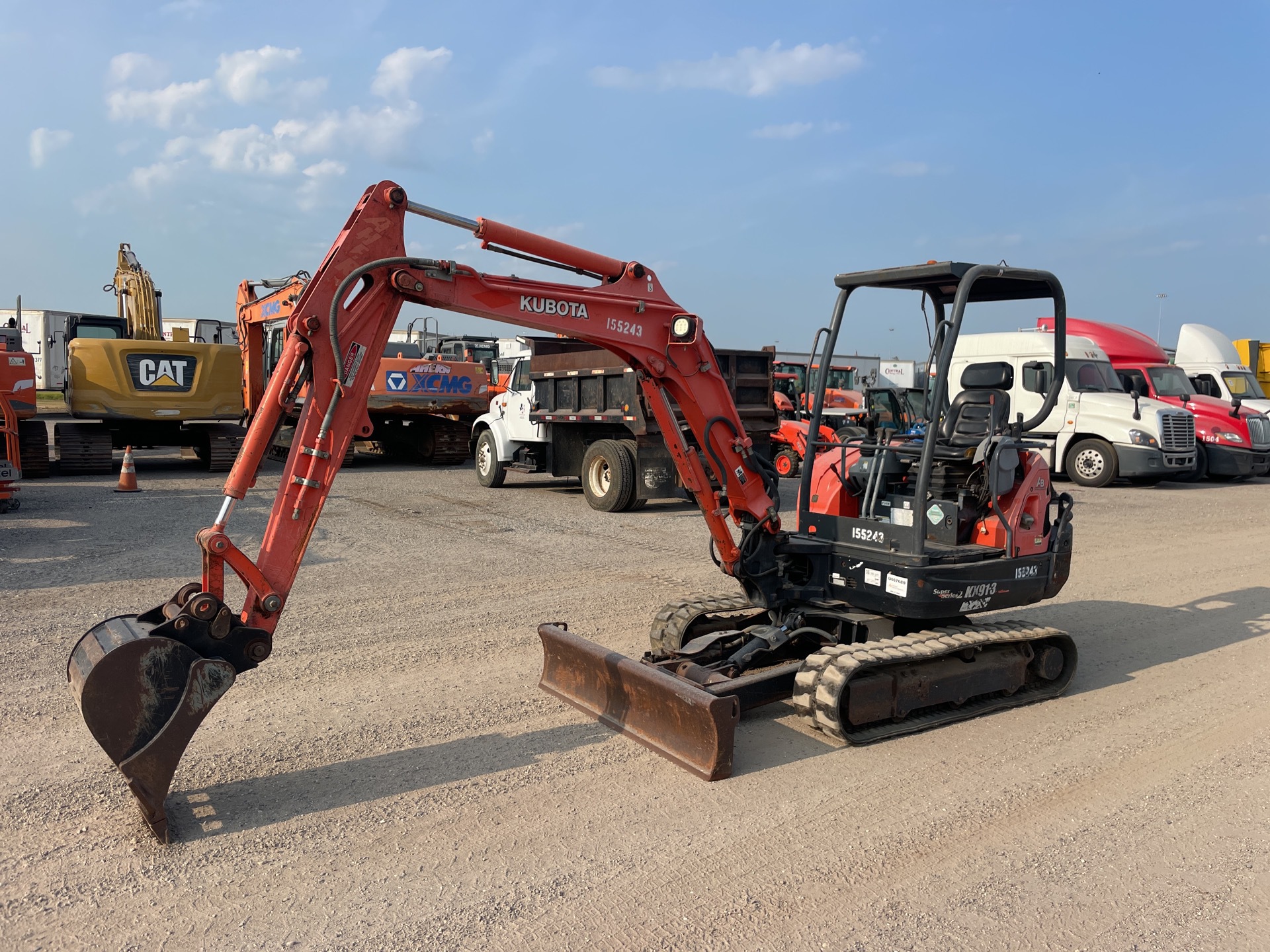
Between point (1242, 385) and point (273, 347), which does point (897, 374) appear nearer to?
point (1242, 385)

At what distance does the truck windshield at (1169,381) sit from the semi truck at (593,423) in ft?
31.5

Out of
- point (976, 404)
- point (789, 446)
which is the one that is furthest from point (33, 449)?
point (976, 404)

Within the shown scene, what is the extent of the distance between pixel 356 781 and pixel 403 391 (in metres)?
14.1

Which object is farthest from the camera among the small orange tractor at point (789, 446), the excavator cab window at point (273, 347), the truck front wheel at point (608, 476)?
the small orange tractor at point (789, 446)

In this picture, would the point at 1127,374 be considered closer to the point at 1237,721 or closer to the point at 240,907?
the point at 1237,721

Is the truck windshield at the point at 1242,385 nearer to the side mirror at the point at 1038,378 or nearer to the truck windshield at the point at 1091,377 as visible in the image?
the truck windshield at the point at 1091,377

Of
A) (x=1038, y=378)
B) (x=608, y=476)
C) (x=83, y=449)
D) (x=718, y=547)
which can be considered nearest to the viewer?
(x=718, y=547)

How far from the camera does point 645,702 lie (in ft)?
15.7

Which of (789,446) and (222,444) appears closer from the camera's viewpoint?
(222,444)

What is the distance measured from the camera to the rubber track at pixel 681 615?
18.9 feet

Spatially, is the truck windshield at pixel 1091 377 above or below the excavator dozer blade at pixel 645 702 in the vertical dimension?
above

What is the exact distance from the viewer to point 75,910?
10.6 feet

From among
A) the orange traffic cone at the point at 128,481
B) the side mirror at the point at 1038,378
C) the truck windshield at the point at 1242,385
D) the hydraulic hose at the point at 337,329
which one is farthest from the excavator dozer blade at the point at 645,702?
the truck windshield at the point at 1242,385

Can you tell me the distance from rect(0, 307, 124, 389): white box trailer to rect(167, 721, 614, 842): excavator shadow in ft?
43.4
